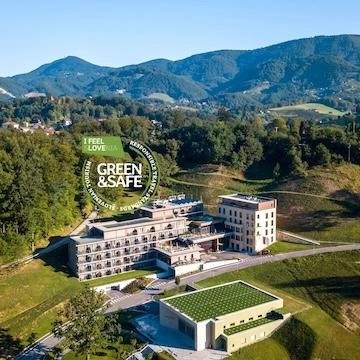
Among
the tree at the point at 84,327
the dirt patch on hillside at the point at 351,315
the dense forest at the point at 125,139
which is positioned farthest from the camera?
the dense forest at the point at 125,139

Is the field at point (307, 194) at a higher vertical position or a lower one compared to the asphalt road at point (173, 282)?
higher

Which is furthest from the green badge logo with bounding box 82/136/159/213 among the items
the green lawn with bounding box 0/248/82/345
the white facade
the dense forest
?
the green lawn with bounding box 0/248/82/345

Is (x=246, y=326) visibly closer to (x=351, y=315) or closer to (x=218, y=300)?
(x=218, y=300)

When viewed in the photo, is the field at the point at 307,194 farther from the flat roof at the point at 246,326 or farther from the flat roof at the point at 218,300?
the flat roof at the point at 246,326

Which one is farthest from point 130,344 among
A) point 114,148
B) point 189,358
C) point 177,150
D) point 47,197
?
point 177,150

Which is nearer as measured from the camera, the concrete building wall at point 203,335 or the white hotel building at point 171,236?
the concrete building wall at point 203,335

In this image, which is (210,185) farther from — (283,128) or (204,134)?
(283,128)

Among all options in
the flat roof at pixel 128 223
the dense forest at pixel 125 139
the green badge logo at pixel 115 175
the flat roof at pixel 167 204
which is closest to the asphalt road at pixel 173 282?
the flat roof at pixel 128 223
